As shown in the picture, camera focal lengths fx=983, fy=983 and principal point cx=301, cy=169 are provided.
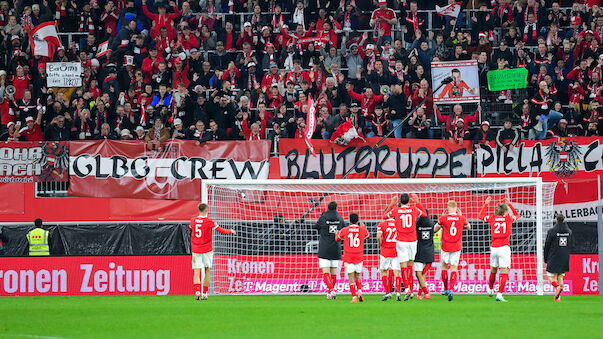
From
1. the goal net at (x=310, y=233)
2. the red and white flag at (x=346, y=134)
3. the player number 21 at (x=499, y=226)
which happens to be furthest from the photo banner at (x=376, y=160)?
the player number 21 at (x=499, y=226)

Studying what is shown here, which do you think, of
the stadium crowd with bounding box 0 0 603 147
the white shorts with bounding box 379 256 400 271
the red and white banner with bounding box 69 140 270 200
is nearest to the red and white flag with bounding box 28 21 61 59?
the stadium crowd with bounding box 0 0 603 147

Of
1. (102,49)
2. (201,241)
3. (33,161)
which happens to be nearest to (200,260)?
(201,241)

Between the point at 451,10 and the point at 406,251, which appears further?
the point at 451,10

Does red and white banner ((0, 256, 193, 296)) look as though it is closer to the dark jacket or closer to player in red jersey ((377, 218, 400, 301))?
player in red jersey ((377, 218, 400, 301))

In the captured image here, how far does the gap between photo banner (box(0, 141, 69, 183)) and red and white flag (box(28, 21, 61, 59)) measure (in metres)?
4.59

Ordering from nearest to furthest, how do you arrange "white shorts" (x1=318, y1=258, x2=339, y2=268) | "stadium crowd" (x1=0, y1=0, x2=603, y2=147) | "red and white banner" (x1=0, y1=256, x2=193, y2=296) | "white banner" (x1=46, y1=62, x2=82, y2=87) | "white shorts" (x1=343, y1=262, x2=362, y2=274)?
"white shorts" (x1=343, y1=262, x2=362, y2=274) < "white shorts" (x1=318, y1=258, x2=339, y2=268) < "red and white banner" (x1=0, y1=256, x2=193, y2=296) < "stadium crowd" (x1=0, y1=0, x2=603, y2=147) < "white banner" (x1=46, y1=62, x2=82, y2=87)

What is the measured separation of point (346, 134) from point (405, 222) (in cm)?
580

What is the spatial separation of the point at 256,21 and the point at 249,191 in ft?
25.4

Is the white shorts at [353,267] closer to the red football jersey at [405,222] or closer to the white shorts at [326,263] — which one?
the white shorts at [326,263]

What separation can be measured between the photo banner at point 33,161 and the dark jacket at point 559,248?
1168 cm

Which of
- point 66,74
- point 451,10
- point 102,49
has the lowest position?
point 66,74

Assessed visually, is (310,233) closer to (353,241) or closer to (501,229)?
(353,241)

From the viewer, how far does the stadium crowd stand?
25.1m

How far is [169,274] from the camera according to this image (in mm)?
22328
